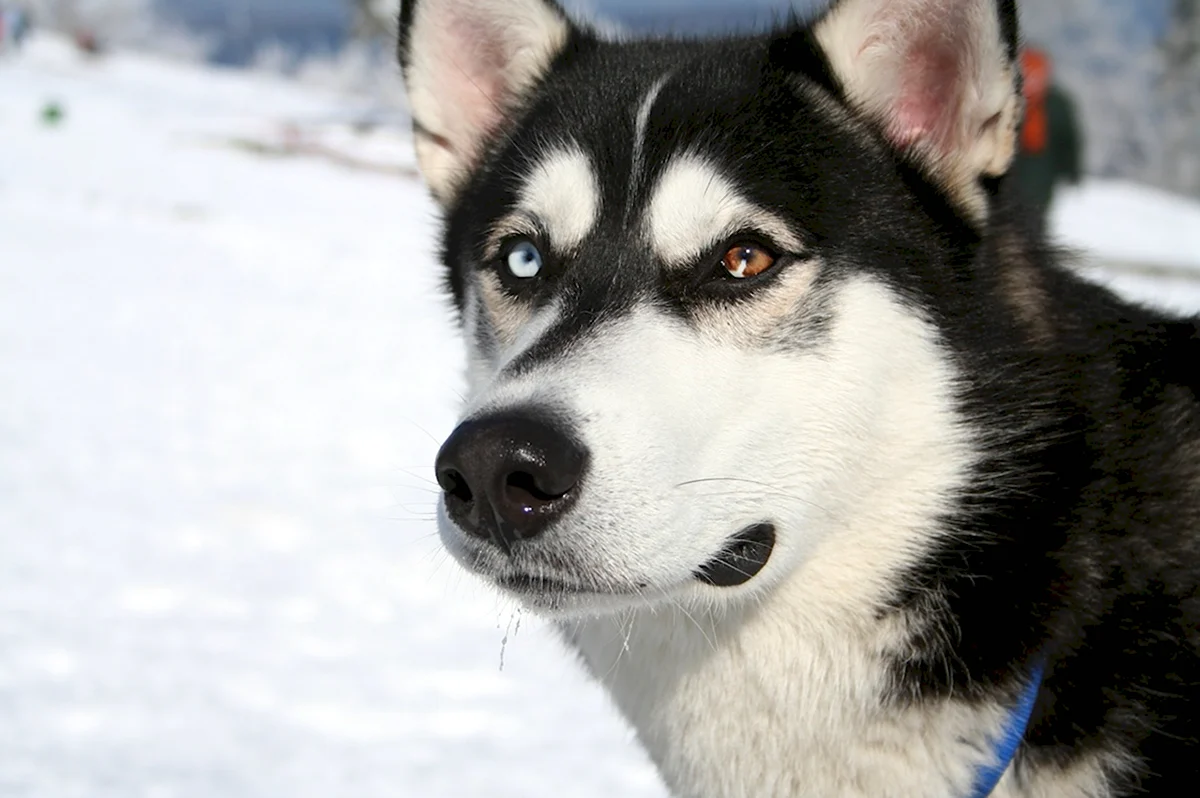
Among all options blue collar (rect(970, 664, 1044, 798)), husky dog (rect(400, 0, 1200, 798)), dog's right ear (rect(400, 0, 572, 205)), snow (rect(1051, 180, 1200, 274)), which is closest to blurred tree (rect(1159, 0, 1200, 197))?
snow (rect(1051, 180, 1200, 274))

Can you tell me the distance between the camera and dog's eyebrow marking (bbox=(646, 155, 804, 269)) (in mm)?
1916

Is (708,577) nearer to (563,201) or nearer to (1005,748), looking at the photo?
(1005,748)

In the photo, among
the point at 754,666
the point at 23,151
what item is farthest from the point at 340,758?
the point at 23,151

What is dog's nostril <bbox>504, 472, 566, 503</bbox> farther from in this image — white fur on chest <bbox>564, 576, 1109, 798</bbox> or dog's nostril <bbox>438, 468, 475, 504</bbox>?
white fur on chest <bbox>564, 576, 1109, 798</bbox>

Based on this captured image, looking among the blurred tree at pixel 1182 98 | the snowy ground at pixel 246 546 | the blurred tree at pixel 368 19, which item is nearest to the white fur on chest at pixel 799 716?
the snowy ground at pixel 246 546

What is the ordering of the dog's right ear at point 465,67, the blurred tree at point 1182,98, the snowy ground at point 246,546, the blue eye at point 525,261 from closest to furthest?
the blue eye at point 525,261, the dog's right ear at point 465,67, the snowy ground at point 246,546, the blurred tree at point 1182,98

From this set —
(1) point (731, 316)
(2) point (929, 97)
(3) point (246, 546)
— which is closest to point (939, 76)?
(2) point (929, 97)

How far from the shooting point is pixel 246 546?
475cm

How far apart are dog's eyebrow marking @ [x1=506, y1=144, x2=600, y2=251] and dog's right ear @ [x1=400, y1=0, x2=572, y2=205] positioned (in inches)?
18.5

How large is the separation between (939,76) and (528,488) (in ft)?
3.54

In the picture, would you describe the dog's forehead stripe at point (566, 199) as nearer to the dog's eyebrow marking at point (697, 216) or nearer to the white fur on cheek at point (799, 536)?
the dog's eyebrow marking at point (697, 216)

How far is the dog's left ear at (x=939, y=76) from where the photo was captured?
6.18ft

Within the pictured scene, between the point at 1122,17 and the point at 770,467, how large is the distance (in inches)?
1449

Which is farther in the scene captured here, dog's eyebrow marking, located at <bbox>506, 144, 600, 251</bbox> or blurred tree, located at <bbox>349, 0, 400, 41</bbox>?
blurred tree, located at <bbox>349, 0, 400, 41</bbox>
